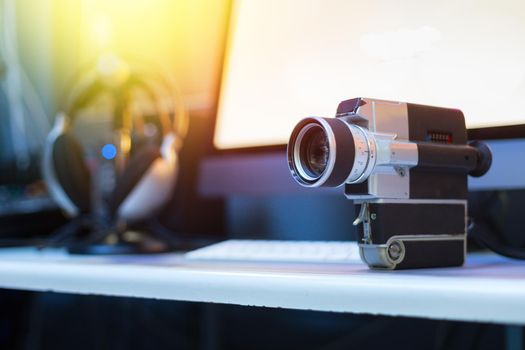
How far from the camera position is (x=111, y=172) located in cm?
99

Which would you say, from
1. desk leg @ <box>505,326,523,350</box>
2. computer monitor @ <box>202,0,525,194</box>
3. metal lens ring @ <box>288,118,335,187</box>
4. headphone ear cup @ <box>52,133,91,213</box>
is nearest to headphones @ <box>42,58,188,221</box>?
headphone ear cup @ <box>52,133,91,213</box>

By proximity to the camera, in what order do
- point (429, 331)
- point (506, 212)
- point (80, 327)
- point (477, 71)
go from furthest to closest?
point (80, 327) → point (429, 331) → point (506, 212) → point (477, 71)

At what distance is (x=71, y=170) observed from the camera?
87cm

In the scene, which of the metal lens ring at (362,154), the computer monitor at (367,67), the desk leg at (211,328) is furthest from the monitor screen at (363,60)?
the desk leg at (211,328)

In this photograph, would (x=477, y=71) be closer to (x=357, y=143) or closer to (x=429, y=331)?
(x=357, y=143)

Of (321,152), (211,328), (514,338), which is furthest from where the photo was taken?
(211,328)

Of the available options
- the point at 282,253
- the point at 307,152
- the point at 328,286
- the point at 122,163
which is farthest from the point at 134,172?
the point at 328,286

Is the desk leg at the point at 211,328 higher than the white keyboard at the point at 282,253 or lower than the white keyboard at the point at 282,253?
lower

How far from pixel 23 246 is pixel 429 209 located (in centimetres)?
70

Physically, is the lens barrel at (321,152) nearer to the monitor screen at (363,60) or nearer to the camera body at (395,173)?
the camera body at (395,173)

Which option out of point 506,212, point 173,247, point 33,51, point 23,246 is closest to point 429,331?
point 506,212

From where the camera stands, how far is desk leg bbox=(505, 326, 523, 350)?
2.63 feet

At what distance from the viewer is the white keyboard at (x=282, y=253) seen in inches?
24.2

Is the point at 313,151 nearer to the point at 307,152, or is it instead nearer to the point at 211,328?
the point at 307,152
